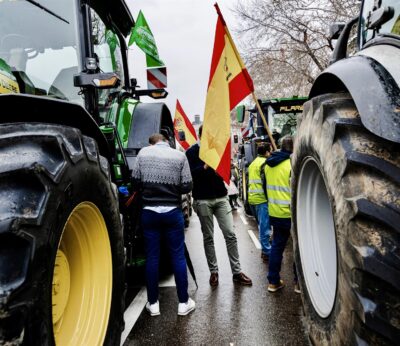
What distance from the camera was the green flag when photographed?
18.6 ft

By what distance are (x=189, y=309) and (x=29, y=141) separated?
312 centimetres

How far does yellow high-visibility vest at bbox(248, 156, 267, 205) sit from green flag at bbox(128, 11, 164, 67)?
2.21 metres

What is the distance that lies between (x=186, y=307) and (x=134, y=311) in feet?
1.93

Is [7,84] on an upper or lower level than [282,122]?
upper

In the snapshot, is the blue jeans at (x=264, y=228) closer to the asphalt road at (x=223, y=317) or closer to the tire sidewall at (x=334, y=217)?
the asphalt road at (x=223, y=317)

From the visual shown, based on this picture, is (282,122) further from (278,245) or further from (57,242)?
(57,242)

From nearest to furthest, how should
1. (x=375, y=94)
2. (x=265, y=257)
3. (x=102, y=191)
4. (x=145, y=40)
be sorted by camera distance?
(x=375, y=94) → (x=102, y=191) → (x=145, y=40) → (x=265, y=257)

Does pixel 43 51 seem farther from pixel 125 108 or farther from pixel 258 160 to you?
pixel 258 160

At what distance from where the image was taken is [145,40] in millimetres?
5824

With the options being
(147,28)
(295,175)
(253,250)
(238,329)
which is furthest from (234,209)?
(295,175)

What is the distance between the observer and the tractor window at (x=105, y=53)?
3.84 meters

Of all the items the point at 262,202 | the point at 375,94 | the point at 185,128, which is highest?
the point at 375,94

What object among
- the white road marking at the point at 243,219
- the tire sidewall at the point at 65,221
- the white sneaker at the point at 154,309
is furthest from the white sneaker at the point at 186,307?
the white road marking at the point at 243,219

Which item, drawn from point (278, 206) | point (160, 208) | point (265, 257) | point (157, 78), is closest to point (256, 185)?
point (265, 257)
